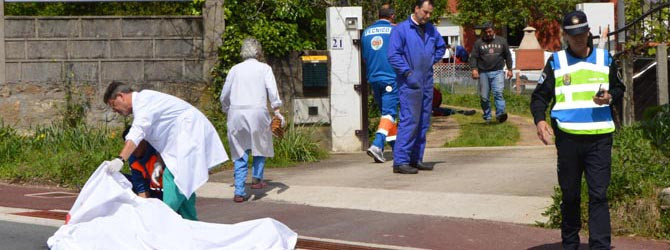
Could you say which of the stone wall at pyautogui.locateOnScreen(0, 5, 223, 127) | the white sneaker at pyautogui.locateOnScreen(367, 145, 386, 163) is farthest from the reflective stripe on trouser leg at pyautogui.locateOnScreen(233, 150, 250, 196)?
the stone wall at pyautogui.locateOnScreen(0, 5, 223, 127)

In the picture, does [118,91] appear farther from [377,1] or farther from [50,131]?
[377,1]

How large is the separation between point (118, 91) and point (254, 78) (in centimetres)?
314

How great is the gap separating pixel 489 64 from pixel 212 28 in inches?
204

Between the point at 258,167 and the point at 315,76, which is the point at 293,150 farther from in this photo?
the point at 258,167

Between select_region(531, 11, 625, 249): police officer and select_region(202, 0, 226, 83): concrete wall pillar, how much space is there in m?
8.28

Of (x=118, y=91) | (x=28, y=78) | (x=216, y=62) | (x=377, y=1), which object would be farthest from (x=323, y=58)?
(x=118, y=91)

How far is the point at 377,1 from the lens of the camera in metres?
17.8

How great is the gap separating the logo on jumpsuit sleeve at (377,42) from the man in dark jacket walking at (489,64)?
16.0 ft

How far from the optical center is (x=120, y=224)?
342 inches

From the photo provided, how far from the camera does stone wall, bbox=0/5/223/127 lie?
51.2 feet

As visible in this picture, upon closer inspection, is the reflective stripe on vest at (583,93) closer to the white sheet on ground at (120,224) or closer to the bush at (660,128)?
the white sheet on ground at (120,224)

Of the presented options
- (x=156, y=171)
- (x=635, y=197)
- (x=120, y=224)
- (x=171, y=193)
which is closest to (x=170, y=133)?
(x=156, y=171)

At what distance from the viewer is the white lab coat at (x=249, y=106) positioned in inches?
457

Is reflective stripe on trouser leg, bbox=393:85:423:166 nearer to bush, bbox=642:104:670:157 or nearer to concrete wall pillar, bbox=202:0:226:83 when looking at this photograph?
bush, bbox=642:104:670:157
